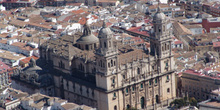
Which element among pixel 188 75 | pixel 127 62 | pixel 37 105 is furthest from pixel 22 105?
pixel 188 75

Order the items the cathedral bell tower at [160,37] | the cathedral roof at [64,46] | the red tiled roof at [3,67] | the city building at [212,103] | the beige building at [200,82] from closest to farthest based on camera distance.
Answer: the city building at [212,103] < the cathedral bell tower at [160,37] < the beige building at [200,82] < the cathedral roof at [64,46] < the red tiled roof at [3,67]

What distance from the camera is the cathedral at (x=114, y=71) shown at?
430ft

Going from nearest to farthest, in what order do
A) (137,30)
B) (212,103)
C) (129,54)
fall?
(212,103)
(129,54)
(137,30)

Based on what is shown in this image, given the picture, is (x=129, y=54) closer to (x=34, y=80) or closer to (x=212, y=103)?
(x=212, y=103)

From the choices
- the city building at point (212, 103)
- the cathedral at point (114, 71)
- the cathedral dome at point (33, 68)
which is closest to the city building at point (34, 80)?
the cathedral dome at point (33, 68)

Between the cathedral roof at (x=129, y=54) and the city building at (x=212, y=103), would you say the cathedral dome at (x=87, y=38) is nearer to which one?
the cathedral roof at (x=129, y=54)

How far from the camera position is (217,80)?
13900 cm

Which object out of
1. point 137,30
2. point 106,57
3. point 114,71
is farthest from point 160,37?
point 137,30

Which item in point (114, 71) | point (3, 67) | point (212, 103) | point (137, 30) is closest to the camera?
point (212, 103)

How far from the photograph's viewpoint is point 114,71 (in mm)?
130875

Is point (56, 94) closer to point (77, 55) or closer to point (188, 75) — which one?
point (77, 55)

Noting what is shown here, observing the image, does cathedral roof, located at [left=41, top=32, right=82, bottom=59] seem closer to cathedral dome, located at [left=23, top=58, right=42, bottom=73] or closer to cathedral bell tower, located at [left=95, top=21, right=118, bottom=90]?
cathedral dome, located at [left=23, top=58, right=42, bottom=73]

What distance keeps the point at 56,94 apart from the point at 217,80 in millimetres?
36920

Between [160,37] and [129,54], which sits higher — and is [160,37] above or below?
above
